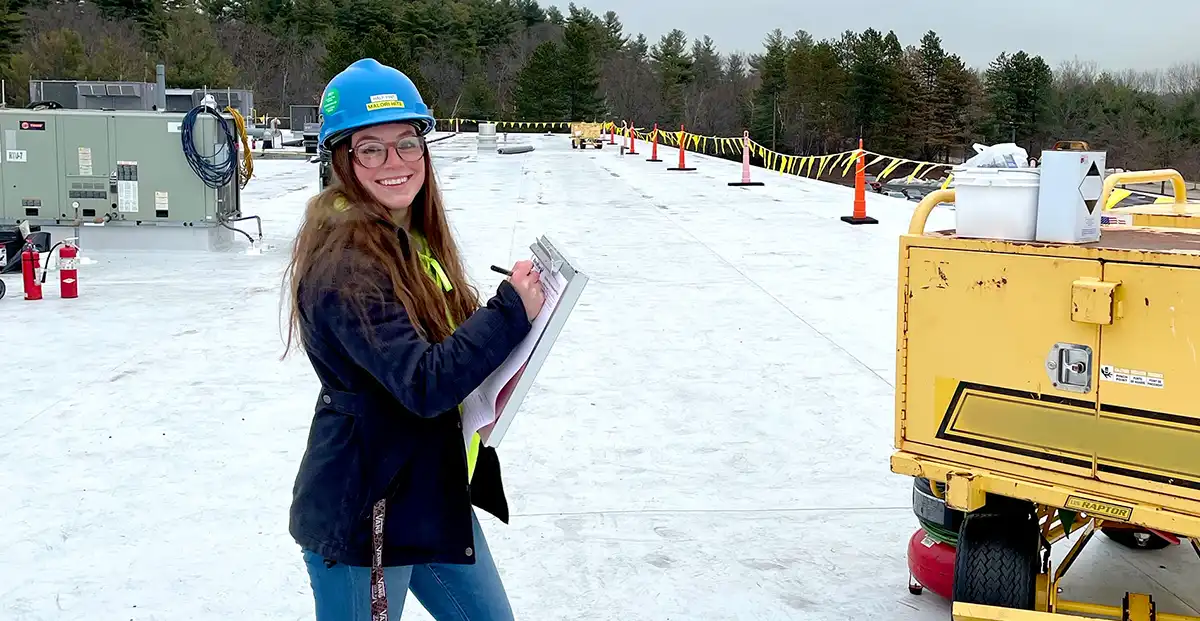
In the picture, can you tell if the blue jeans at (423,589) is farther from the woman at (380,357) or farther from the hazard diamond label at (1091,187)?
the hazard diamond label at (1091,187)

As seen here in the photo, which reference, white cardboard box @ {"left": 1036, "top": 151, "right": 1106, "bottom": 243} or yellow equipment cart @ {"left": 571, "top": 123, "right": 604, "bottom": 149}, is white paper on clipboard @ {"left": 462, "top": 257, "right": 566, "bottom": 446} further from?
yellow equipment cart @ {"left": 571, "top": 123, "right": 604, "bottom": 149}

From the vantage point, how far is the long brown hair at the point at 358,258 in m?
1.96

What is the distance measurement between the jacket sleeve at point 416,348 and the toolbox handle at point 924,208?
5.34 ft

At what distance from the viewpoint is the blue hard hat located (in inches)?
83.0

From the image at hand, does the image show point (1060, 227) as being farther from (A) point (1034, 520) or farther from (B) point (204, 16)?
(B) point (204, 16)

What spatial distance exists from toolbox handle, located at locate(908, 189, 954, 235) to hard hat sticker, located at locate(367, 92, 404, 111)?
165 cm

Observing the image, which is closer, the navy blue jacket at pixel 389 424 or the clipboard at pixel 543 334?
the navy blue jacket at pixel 389 424

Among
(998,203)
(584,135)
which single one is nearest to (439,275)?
(998,203)

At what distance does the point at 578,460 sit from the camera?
5.06m

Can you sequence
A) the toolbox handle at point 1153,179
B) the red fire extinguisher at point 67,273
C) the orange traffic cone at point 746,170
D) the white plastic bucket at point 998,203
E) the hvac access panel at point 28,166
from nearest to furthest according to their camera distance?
the white plastic bucket at point 998,203 → the toolbox handle at point 1153,179 → the red fire extinguisher at point 67,273 → the hvac access panel at point 28,166 → the orange traffic cone at point 746,170

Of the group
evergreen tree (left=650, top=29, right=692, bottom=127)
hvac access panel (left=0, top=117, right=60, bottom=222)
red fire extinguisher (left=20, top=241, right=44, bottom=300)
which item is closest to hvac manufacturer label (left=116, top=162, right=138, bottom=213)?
hvac access panel (left=0, top=117, right=60, bottom=222)

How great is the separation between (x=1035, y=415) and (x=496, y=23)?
111147 mm

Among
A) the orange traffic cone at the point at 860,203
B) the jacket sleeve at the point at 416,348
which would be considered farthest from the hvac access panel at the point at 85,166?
the jacket sleeve at the point at 416,348

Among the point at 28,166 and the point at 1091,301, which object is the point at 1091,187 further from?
the point at 28,166
